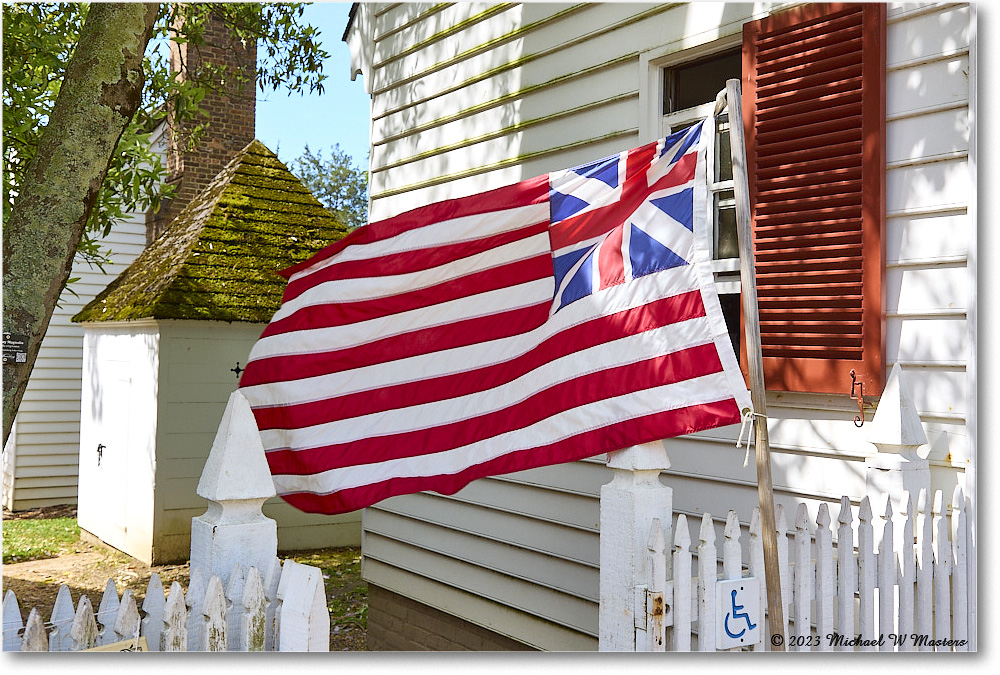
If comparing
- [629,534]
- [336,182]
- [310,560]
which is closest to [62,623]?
[629,534]

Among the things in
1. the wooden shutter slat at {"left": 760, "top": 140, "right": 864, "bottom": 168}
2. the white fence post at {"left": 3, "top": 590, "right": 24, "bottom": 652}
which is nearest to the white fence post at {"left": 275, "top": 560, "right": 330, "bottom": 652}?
the white fence post at {"left": 3, "top": 590, "right": 24, "bottom": 652}

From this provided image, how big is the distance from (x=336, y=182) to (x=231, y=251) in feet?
43.3

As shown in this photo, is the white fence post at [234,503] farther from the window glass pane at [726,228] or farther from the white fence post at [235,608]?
the window glass pane at [726,228]

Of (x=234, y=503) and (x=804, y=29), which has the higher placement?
(x=804, y=29)

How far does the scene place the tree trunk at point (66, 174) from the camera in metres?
3.10

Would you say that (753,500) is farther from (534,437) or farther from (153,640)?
(153,640)

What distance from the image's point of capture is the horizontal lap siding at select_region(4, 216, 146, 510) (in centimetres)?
1038

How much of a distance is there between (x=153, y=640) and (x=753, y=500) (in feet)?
7.49

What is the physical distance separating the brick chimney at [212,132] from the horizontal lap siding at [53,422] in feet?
2.82

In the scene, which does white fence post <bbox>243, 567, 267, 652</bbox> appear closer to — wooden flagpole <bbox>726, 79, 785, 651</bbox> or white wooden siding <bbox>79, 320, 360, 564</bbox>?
wooden flagpole <bbox>726, 79, 785, 651</bbox>

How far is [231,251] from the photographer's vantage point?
8320 mm

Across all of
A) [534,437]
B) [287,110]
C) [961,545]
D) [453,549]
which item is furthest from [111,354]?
[961,545]

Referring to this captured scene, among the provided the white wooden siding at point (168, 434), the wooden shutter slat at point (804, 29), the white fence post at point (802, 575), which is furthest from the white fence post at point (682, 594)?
the white wooden siding at point (168, 434)

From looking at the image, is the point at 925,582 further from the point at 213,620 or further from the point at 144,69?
the point at 144,69
